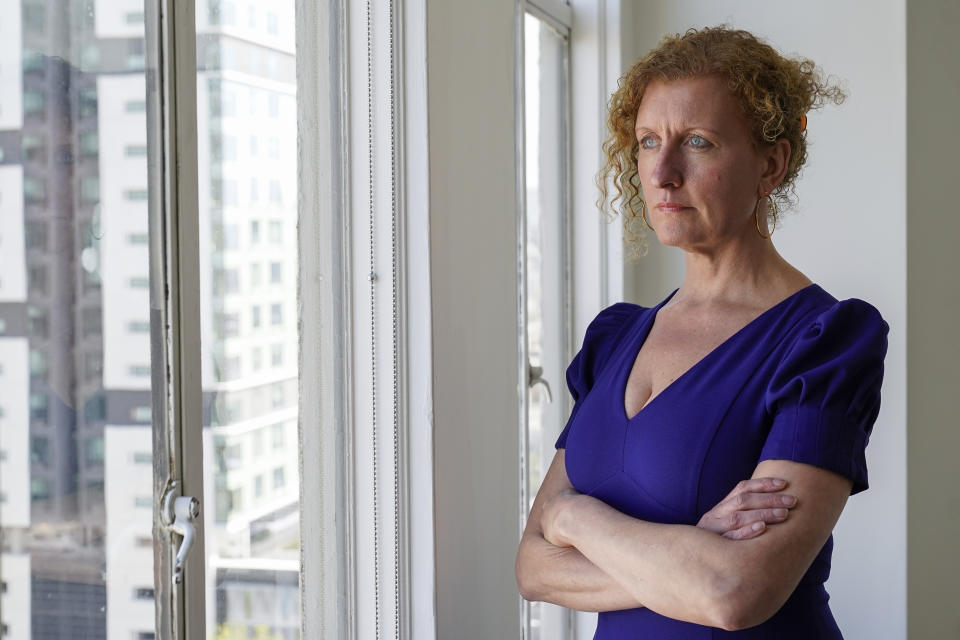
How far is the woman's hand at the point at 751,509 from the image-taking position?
115 centimetres

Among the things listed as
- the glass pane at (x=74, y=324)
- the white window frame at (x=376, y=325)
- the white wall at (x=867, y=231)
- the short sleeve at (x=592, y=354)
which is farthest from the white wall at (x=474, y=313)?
the white wall at (x=867, y=231)

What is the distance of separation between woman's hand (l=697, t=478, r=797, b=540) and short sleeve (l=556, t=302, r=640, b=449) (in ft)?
1.26

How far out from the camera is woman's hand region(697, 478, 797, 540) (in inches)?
45.4

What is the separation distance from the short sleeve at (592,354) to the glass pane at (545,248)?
36.4 inches

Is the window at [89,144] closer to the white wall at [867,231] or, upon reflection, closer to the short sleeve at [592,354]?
the short sleeve at [592,354]

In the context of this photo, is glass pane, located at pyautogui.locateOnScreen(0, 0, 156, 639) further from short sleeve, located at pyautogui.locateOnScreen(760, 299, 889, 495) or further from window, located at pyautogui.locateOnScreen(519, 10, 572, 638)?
window, located at pyautogui.locateOnScreen(519, 10, 572, 638)

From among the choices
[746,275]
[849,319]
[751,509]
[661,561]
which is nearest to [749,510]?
[751,509]

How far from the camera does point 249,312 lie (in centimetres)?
140

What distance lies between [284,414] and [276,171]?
368mm

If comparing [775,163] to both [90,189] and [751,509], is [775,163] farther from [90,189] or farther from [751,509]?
[90,189]

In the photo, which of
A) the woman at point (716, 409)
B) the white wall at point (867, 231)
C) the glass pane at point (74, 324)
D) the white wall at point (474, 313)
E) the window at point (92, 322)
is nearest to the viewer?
the glass pane at point (74, 324)

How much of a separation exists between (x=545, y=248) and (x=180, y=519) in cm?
179

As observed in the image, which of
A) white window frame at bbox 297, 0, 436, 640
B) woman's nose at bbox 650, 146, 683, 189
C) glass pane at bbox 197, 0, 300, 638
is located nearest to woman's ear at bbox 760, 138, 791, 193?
woman's nose at bbox 650, 146, 683, 189

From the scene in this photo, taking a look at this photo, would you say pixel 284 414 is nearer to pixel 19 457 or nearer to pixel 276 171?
pixel 276 171
